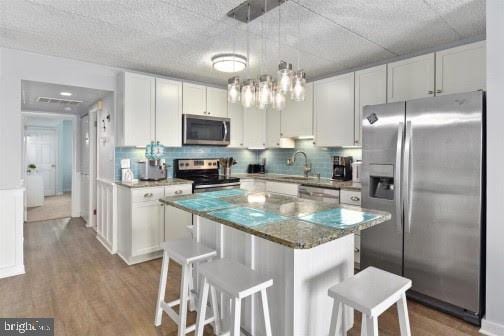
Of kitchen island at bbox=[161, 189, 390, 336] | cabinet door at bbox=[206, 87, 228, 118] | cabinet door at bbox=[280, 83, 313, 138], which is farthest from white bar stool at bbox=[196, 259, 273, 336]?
cabinet door at bbox=[206, 87, 228, 118]

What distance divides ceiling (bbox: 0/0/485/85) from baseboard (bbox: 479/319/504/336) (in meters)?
2.30

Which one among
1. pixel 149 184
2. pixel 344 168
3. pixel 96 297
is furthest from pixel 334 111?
pixel 96 297

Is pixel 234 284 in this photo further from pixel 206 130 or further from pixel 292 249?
pixel 206 130

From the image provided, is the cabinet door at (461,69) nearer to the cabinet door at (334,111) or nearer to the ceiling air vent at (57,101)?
the cabinet door at (334,111)

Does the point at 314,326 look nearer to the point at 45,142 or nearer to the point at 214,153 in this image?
the point at 214,153

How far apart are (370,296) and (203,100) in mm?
3399

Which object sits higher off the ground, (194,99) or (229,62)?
(229,62)

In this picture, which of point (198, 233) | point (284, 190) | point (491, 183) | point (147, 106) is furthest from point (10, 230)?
point (491, 183)

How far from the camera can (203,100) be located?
4.06 m

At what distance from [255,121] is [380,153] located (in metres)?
2.38

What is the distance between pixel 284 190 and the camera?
3.79 m

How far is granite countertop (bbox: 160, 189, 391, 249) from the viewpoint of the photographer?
1.35 m

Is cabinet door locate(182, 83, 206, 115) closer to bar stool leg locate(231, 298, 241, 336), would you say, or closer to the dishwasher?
the dishwasher

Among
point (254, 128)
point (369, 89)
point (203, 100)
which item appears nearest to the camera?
point (369, 89)
